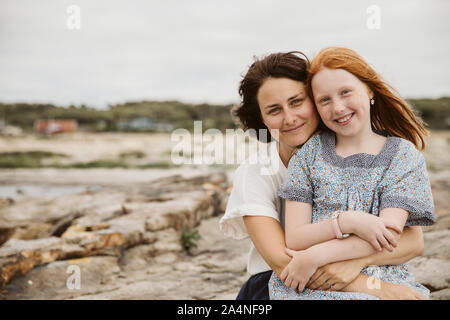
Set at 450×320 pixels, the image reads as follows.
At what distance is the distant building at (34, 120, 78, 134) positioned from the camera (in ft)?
80.2

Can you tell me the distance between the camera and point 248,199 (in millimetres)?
2246

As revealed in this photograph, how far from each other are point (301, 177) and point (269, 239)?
1.17 feet

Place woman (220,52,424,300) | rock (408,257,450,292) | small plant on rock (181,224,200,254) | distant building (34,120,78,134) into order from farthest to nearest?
distant building (34,120,78,134), small plant on rock (181,224,200,254), rock (408,257,450,292), woman (220,52,424,300)

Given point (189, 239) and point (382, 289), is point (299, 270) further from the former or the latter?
point (189, 239)

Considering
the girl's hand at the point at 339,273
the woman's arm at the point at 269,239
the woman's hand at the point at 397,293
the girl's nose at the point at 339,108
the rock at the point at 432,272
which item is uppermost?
the girl's nose at the point at 339,108

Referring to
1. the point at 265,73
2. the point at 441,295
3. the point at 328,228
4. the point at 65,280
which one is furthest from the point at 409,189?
the point at 65,280

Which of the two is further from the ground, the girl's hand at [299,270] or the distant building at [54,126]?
the distant building at [54,126]

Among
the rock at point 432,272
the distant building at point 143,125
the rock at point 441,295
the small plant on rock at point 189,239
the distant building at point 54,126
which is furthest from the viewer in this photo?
the distant building at point 143,125

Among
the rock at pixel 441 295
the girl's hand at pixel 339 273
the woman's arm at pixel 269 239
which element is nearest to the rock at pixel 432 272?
the rock at pixel 441 295

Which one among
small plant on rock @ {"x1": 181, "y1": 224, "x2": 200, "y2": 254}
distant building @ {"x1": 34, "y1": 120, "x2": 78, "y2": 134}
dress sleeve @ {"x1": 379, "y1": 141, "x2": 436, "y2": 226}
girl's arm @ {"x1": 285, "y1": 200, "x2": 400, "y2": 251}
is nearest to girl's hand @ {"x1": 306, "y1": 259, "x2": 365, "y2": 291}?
girl's arm @ {"x1": 285, "y1": 200, "x2": 400, "y2": 251}

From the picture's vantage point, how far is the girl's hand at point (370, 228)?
1826 mm

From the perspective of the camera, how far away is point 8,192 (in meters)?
9.98

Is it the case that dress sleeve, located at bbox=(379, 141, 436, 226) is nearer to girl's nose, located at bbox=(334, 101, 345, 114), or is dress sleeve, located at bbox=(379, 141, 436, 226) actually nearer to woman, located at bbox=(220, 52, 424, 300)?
woman, located at bbox=(220, 52, 424, 300)

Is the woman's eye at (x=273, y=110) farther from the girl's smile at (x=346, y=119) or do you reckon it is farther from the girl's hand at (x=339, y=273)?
the girl's hand at (x=339, y=273)
